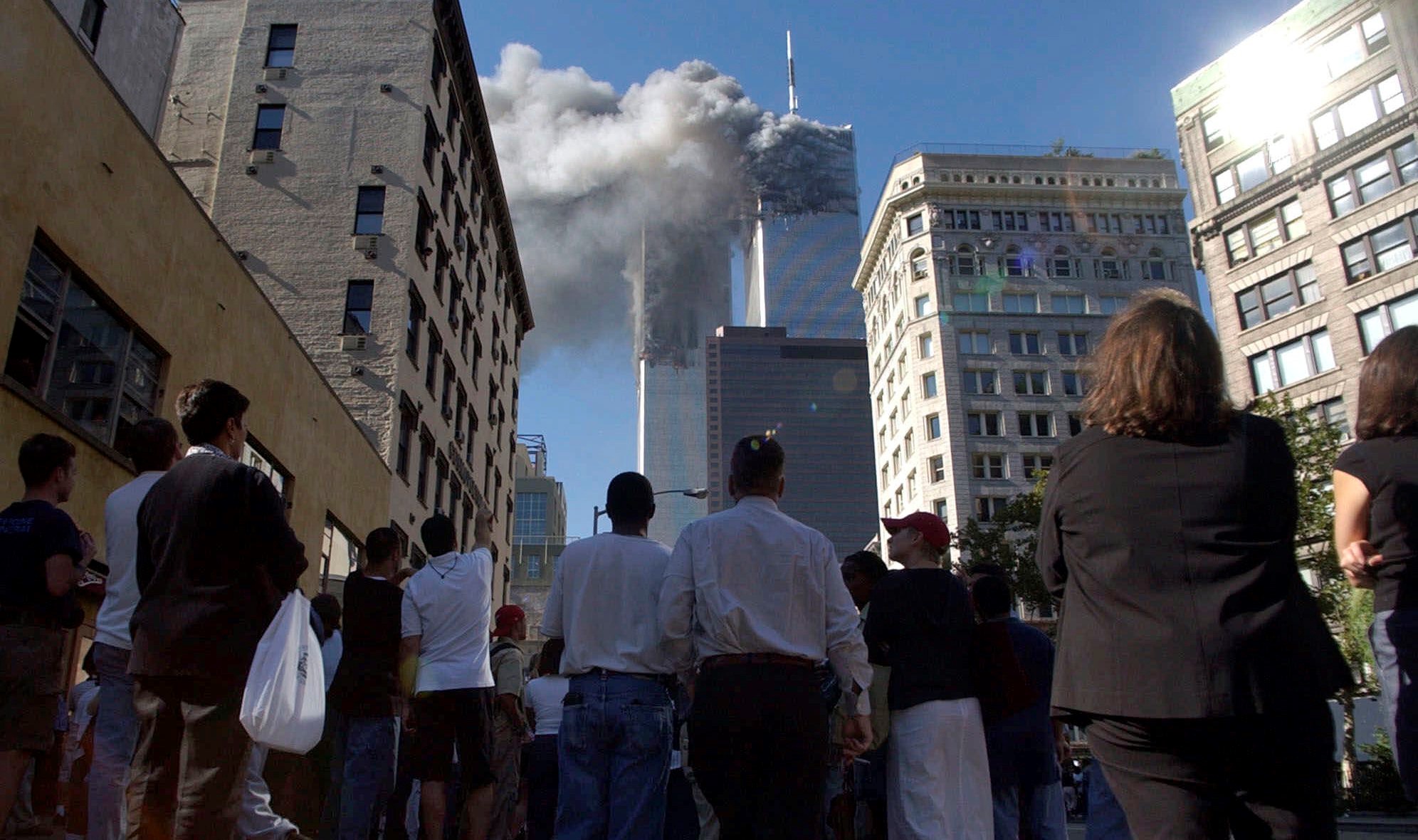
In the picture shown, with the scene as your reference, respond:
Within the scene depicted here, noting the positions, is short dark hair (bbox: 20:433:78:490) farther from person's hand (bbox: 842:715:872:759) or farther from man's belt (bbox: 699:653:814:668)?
person's hand (bbox: 842:715:872:759)

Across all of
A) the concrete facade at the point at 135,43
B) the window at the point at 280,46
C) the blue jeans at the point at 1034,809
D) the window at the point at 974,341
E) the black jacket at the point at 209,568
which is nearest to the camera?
the black jacket at the point at 209,568

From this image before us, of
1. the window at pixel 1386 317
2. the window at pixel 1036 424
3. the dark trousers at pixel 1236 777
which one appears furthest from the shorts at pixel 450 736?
the window at pixel 1036 424

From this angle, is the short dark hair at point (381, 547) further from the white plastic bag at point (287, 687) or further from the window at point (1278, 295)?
the window at point (1278, 295)

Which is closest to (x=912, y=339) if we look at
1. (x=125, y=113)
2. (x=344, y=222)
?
(x=344, y=222)

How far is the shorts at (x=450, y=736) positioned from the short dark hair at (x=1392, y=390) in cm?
471

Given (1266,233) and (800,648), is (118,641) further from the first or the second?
(1266,233)

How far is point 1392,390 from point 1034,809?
125 inches

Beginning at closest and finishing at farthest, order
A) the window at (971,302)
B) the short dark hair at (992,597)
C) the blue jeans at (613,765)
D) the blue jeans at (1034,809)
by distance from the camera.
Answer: the blue jeans at (613,765), the blue jeans at (1034,809), the short dark hair at (992,597), the window at (971,302)

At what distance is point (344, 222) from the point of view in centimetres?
2866

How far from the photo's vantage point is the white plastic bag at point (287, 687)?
3385mm

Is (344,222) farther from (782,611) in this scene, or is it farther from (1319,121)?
(1319,121)

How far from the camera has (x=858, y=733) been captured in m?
4.17

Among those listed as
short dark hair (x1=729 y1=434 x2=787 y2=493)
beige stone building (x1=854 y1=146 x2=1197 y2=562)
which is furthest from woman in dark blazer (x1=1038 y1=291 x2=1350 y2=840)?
beige stone building (x1=854 y1=146 x2=1197 y2=562)

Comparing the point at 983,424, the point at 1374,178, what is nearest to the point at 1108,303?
the point at 983,424
